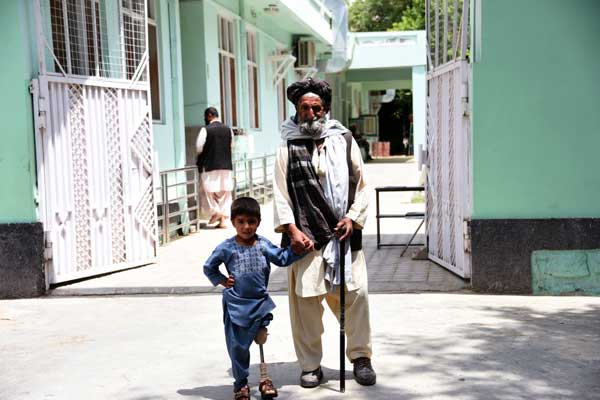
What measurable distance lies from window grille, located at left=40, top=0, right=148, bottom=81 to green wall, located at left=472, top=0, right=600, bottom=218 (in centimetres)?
372

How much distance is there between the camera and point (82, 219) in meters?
7.96

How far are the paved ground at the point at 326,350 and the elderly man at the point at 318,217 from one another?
272 mm

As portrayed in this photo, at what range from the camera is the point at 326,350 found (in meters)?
5.34

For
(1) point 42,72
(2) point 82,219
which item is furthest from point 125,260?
(1) point 42,72

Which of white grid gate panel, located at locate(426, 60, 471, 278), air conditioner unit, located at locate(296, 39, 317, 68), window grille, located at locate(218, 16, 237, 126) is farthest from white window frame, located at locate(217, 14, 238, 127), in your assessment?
white grid gate panel, located at locate(426, 60, 471, 278)

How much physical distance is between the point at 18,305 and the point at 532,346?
4427 millimetres

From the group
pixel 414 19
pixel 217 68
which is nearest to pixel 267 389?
pixel 217 68

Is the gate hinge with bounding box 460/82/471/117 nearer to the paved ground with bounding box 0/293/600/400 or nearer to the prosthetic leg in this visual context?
the paved ground with bounding box 0/293/600/400

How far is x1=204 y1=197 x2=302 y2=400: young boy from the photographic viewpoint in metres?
4.28

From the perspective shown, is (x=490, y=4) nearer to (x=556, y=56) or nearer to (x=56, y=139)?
(x=556, y=56)

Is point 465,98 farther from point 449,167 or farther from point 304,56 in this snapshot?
point 304,56

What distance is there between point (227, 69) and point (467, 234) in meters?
8.72

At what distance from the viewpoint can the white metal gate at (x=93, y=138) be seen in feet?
24.8

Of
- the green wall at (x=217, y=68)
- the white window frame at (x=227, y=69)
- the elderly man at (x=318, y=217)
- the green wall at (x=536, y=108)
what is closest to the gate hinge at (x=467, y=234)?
the green wall at (x=536, y=108)
